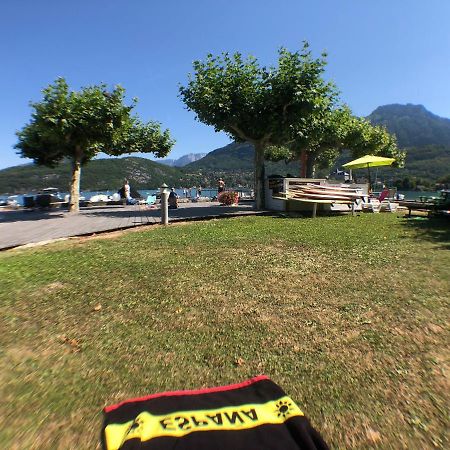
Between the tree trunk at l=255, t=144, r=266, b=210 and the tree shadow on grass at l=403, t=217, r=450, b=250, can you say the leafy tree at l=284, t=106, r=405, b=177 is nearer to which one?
the tree trunk at l=255, t=144, r=266, b=210

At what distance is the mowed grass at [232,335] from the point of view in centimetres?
245

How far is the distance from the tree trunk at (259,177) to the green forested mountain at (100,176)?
79.1m

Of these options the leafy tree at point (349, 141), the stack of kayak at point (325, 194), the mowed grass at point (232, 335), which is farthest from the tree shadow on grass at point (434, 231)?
the leafy tree at point (349, 141)

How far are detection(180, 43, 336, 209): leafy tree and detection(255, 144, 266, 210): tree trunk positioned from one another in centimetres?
98

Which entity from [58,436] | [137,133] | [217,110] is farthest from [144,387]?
[137,133]

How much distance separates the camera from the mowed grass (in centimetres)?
245

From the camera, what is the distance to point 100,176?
111 metres

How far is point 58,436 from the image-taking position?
2.24m

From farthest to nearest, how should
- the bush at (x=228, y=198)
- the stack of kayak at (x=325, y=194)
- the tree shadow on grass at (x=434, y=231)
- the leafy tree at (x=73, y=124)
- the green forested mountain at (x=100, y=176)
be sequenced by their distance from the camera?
the green forested mountain at (x=100, y=176), the bush at (x=228, y=198), the leafy tree at (x=73, y=124), the stack of kayak at (x=325, y=194), the tree shadow on grass at (x=434, y=231)

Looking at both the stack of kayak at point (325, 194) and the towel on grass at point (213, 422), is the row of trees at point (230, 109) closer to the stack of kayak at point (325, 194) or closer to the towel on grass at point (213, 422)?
the stack of kayak at point (325, 194)

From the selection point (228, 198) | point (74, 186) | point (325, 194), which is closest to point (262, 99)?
point (325, 194)

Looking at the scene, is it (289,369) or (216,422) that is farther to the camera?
(289,369)

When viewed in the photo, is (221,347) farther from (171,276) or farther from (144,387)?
(171,276)

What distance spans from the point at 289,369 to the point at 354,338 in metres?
0.94
